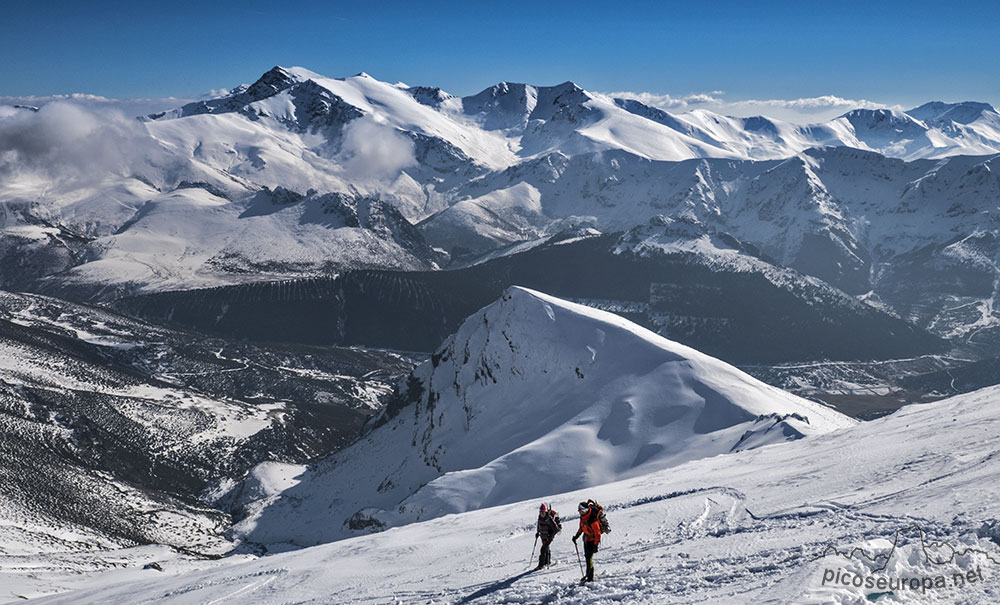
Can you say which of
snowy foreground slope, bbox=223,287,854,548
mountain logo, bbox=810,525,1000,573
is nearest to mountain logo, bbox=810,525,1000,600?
mountain logo, bbox=810,525,1000,573

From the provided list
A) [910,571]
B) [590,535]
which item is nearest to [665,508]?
[590,535]

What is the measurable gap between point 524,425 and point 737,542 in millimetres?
65461

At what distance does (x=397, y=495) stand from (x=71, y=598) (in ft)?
181

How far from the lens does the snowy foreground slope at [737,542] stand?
19719mm

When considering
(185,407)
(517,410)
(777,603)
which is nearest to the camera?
(777,603)

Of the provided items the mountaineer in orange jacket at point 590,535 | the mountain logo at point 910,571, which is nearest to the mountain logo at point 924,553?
the mountain logo at point 910,571

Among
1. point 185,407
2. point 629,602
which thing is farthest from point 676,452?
point 185,407

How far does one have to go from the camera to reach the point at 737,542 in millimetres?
25406

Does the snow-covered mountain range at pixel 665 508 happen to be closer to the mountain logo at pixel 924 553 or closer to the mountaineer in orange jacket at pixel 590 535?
the mountain logo at pixel 924 553

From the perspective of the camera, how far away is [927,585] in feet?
59.4

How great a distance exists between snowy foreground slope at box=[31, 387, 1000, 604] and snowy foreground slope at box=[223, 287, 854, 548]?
25.7 meters

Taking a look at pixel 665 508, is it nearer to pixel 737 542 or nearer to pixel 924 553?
pixel 737 542

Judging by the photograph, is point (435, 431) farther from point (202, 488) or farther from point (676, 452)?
point (202, 488)

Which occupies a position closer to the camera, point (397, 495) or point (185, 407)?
point (397, 495)
